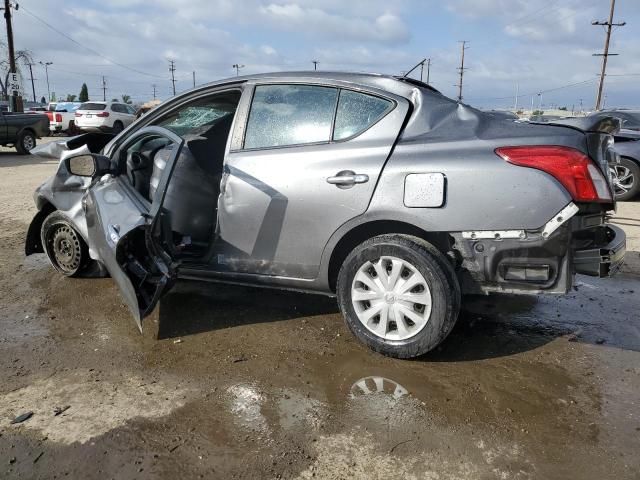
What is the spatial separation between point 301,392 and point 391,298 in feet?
2.61

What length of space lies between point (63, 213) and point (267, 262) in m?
2.00

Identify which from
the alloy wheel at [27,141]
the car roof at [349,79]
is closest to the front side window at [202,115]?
the car roof at [349,79]

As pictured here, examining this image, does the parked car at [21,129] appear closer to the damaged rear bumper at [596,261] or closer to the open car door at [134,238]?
the open car door at [134,238]

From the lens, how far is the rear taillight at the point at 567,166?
9.72ft

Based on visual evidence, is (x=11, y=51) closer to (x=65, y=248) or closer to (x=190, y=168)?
(x=65, y=248)

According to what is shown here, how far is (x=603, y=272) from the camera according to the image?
10.4 feet

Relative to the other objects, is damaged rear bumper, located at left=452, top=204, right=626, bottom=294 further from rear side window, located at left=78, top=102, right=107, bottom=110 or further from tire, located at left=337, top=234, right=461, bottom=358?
rear side window, located at left=78, top=102, right=107, bottom=110

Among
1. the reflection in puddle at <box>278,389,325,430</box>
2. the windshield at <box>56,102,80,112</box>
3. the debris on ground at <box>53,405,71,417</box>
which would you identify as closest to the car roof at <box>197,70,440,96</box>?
the reflection in puddle at <box>278,389,325,430</box>

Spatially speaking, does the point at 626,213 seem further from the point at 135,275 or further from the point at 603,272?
the point at 135,275

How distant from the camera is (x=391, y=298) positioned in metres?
3.36

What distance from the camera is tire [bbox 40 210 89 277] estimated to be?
4.73 meters

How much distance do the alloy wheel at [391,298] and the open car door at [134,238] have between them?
127cm

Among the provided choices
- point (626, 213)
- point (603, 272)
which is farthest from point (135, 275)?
point (626, 213)

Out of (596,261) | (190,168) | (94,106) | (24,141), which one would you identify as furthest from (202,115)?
(94,106)
